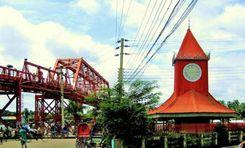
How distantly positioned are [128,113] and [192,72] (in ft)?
63.2

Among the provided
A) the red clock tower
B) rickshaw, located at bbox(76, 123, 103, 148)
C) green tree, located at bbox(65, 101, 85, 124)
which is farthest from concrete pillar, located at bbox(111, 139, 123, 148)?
green tree, located at bbox(65, 101, 85, 124)

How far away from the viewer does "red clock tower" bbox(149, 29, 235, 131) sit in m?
45.5

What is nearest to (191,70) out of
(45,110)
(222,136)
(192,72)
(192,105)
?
(192,72)

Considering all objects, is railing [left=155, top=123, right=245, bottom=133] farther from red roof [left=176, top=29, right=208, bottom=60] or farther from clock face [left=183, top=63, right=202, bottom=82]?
red roof [left=176, top=29, right=208, bottom=60]

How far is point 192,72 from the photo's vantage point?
163 ft

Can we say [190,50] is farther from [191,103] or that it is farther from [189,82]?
[191,103]

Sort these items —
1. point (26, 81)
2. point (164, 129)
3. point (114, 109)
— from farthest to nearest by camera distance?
point (26, 81), point (164, 129), point (114, 109)

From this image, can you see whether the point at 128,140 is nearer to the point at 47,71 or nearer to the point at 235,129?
the point at 235,129

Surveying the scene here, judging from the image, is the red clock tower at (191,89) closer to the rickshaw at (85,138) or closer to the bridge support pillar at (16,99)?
the rickshaw at (85,138)

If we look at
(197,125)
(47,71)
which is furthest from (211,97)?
(47,71)

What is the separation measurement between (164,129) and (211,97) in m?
12.8

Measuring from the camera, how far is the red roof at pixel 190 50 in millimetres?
49156

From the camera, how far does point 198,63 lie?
49.1 meters

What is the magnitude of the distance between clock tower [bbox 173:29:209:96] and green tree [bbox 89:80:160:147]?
17.2 meters
